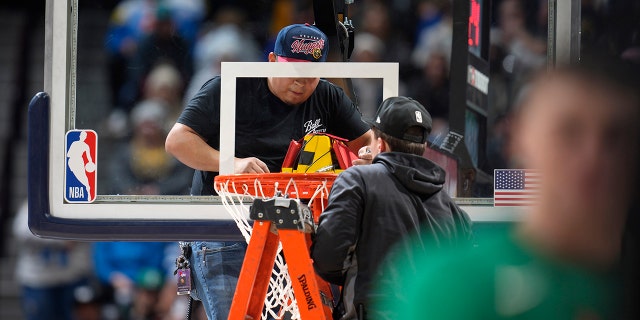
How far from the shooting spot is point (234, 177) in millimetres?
3762

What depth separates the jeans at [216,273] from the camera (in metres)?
4.18

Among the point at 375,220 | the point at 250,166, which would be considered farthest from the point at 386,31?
the point at 375,220

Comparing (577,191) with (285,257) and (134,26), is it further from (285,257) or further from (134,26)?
(134,26)

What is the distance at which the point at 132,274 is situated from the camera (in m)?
6.40

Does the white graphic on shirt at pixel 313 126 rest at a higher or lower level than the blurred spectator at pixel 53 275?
higher

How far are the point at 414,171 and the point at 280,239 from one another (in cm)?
54

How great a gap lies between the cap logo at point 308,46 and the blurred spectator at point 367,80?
5.7 inches

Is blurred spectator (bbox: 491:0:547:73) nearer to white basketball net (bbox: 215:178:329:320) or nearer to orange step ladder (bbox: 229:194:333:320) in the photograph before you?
white basketball net (bbox: 215:178:329:320)

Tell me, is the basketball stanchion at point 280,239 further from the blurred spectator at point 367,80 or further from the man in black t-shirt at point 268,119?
the blurred spectator at point 367,80

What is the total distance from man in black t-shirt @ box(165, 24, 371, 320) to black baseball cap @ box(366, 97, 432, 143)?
790mm

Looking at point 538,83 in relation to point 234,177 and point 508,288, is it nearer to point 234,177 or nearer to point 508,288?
point 508,288

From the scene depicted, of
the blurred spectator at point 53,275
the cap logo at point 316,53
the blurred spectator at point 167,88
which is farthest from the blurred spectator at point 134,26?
the blurred spectator at point 53,275

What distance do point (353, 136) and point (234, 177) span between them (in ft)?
2.16

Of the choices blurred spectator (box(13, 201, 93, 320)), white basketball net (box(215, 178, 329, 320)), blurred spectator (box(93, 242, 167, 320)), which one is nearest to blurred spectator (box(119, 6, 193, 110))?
white basketball net (box(215, 178, 329, 320))
